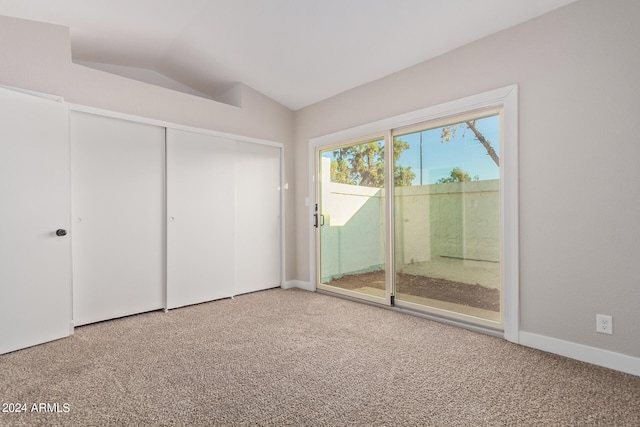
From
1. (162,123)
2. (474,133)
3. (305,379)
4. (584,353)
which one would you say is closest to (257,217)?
(162,123)

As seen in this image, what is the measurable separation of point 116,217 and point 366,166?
2.67 meters

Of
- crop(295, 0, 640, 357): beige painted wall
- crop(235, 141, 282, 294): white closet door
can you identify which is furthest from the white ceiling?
crop(235, 141, 282, 294): white closet door

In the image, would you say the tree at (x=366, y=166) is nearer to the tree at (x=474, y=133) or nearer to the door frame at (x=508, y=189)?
the tree at (x=474, y=133)

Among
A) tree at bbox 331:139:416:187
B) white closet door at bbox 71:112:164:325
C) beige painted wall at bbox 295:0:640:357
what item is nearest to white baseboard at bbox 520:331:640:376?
beige painted wall at bbox 295:0:640:357

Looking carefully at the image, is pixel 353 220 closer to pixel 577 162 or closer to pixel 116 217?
pixel 577 162

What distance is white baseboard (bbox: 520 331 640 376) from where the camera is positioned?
2055 mm

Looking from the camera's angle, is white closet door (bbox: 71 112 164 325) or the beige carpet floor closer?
the beige carpet floor

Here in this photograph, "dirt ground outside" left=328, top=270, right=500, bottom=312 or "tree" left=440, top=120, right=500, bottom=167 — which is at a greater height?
"tree" left=440, top=120, right=500, bottom=167

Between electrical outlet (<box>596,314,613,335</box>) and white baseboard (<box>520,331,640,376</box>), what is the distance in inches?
5.1

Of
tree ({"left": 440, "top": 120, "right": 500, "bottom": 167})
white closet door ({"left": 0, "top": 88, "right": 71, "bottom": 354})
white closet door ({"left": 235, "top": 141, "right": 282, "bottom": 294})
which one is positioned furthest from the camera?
white closet door ({"left": 235, "top": 141, "right": 282, "bottom": 294})

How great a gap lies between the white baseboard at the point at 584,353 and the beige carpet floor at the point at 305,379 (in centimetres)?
7

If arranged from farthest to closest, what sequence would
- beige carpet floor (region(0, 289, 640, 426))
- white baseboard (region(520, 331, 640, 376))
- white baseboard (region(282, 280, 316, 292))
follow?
white baseboard (region(282, 280, 316, 292)) < white baseboard (region(520, 331, 640, 376)) < beige carpet floor (region(0, 289, 640, 426))

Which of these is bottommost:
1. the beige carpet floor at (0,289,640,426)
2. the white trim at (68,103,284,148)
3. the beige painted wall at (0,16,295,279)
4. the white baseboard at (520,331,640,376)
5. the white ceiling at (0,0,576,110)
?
the beige carpet floor at (0,289,640,426)

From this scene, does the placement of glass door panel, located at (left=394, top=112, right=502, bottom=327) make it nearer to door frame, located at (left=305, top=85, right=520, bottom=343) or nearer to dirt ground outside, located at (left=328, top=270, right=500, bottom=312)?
dirt ground outside, located at (left=328, top=270, right=500, bottom=312)
